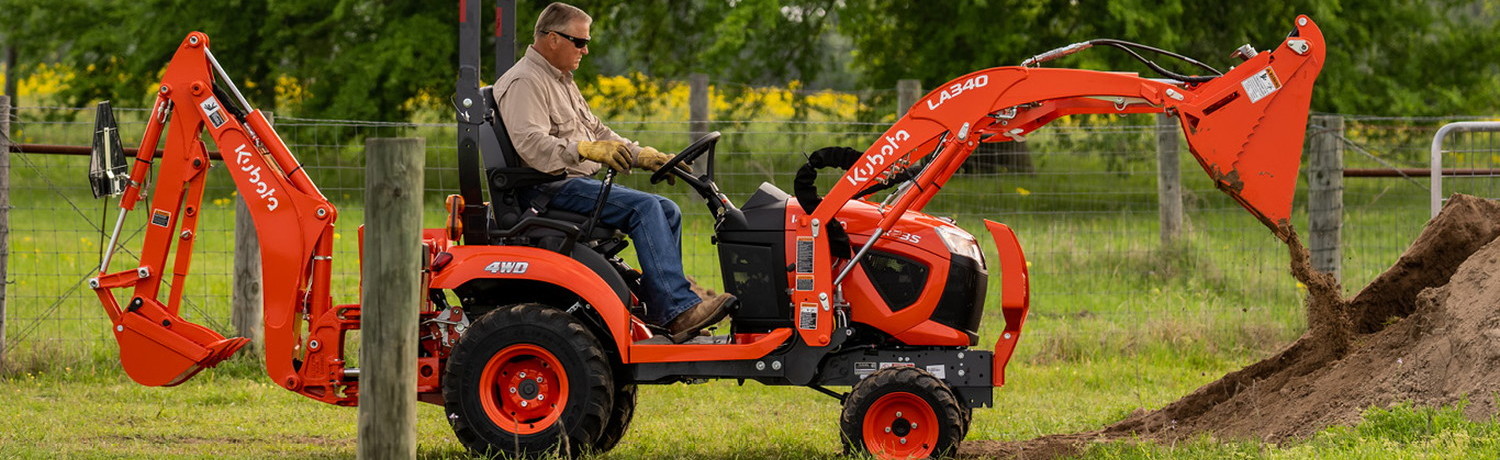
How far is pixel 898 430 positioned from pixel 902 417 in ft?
0.18

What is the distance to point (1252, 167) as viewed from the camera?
5.96 m

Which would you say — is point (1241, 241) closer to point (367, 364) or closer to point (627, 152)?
point (627, 152)

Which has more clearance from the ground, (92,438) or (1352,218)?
(1352,218)

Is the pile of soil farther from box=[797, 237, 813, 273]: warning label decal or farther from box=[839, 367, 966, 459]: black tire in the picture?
box=[797, 237, 813, 273]: warning label decal

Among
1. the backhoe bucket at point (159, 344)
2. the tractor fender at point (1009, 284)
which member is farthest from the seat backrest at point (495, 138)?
the tractor fender at point (1009, 284)

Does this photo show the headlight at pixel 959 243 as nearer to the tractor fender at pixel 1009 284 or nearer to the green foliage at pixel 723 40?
the tractor fender at pixel 1009 284

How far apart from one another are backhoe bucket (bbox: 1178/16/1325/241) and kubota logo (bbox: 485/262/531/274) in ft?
8.43

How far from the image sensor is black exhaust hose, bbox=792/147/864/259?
6344 mm

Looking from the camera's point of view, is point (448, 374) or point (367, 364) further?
point (448, 374)

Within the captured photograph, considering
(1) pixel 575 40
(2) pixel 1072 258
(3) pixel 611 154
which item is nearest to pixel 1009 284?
(3) pixel 611 154

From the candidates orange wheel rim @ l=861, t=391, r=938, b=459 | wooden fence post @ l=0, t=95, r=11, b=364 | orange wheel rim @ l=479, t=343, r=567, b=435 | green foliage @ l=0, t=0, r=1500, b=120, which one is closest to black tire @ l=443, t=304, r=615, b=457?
orange wheel rim @ l=479, t=343, r=567, b=435

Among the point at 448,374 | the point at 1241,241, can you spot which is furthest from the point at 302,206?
the point at 1241,241

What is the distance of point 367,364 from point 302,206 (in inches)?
77.7

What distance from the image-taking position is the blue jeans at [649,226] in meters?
6.45
